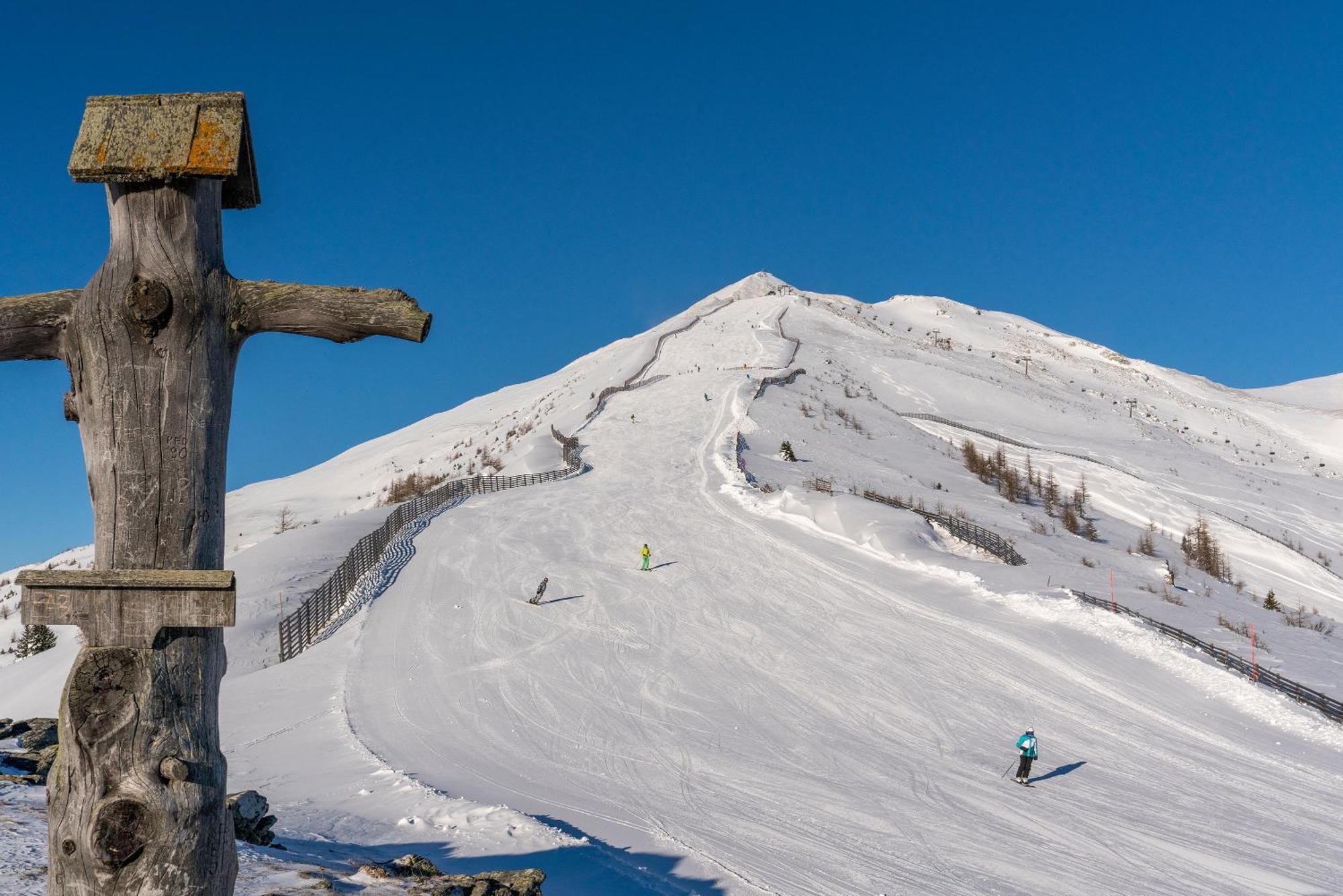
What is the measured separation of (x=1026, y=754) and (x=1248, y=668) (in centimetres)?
721

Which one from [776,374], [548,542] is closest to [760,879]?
[548,542]

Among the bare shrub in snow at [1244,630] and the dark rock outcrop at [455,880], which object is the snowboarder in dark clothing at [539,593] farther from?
the bare shrub in snow at [1244,630]

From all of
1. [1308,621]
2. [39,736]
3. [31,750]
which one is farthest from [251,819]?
[1308,621]

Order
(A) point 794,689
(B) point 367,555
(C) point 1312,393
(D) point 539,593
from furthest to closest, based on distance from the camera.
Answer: (C) point 1312,393, (B) point 367,555, (D) point 539,593, (A) point 794,689

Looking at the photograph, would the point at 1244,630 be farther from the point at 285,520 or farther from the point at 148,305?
the point at 285,520

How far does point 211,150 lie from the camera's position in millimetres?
2965

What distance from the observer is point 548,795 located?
12516mm

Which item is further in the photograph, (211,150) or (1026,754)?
(1026,754)

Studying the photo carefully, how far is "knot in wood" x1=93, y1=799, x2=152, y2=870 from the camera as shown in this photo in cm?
→ 264

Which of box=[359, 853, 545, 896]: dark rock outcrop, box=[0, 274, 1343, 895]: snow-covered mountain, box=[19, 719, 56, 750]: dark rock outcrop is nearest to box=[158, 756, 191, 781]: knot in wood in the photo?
box=[359, 853, 545, 896]: dark rock outcrop

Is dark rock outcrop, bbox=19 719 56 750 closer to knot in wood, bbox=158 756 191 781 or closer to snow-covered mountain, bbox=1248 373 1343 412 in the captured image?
knot in wood, bbox=158 756 191 781

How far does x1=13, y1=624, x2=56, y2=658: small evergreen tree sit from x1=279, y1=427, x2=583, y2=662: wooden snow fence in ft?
22.4

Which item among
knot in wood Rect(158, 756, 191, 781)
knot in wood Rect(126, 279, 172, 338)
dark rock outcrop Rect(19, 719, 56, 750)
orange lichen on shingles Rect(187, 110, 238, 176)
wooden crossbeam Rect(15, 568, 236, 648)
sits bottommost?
dark rock outcrop Rect(19, 719, 56, 750)

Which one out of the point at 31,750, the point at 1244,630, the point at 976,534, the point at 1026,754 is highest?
the point at 976,534
